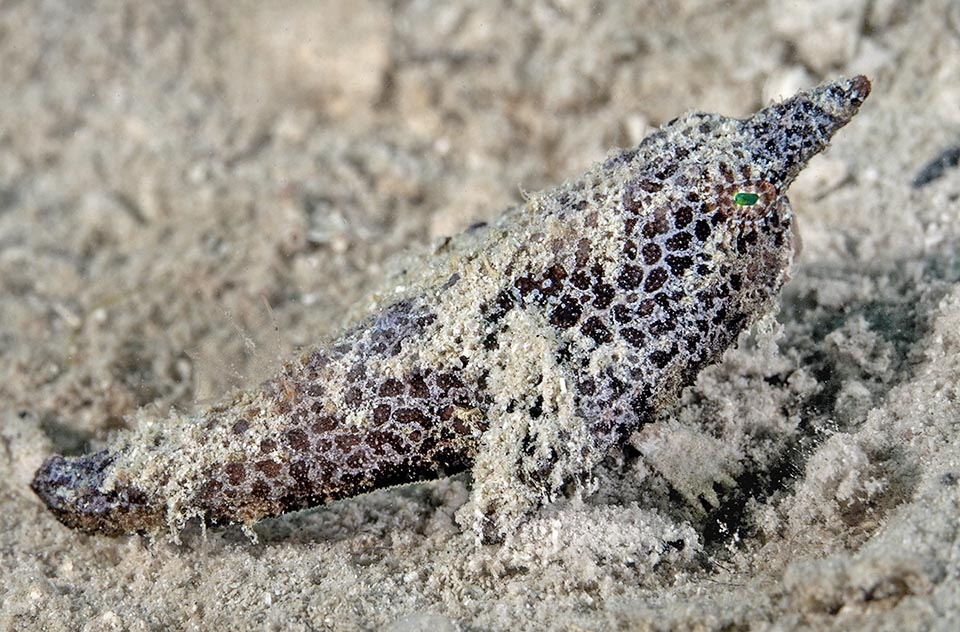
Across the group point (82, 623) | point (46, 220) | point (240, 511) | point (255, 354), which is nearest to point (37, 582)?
point (82, 623)

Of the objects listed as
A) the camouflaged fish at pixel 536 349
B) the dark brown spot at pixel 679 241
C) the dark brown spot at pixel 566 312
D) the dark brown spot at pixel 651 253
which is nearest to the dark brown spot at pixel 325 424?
the camouflaged fish at pixel 536 349

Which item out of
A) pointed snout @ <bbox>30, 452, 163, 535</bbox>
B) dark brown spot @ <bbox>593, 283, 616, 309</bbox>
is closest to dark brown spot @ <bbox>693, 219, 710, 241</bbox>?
dark brown spot @ <bbox>593, 283, 616, 309</bbox>

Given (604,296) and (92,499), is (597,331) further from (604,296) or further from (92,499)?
(92,499)

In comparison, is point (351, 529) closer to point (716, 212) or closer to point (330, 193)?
point (716, 212)

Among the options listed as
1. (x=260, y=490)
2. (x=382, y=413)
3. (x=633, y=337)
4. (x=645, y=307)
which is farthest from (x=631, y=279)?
(x=260, y=490)

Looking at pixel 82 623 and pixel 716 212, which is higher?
pixel 716 212

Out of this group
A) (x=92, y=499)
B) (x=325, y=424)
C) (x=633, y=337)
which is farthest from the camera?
(x=92, y=499)
